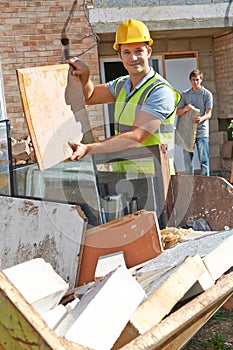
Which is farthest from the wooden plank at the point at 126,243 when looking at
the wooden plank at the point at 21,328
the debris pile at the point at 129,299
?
the wooden plank at the point at 21,328

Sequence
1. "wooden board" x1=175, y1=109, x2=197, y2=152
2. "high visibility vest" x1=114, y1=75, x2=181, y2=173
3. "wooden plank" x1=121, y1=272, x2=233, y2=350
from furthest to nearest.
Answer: "wooden board" x1=175, y1=109, x2=197, y2=152 → "high visibility vest" x1=114, y1=75, x2=181, y2=173 → "wooden plank" x1=121, y1=272, x2=233, y2=350

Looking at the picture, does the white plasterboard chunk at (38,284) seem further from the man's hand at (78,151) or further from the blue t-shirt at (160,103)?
the blue t-shirt at (160,103)

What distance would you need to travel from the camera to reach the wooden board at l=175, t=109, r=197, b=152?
830cm

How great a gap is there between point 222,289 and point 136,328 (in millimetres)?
521

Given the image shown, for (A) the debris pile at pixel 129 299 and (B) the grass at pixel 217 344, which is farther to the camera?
(B) the grass at pixel 217 344

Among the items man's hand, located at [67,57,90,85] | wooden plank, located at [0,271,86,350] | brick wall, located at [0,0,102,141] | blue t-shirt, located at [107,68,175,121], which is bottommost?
wooden plank, located at [0,271,86,350]

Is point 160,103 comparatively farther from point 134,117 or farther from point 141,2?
point 141,2

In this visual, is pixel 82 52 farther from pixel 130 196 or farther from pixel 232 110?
pixel 130 196

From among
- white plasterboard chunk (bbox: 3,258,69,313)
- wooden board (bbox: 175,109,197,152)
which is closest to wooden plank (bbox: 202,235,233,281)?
white plasterboard chunk (bbox: 3,258,69,313)

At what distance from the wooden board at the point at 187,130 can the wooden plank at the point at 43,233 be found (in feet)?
17.5

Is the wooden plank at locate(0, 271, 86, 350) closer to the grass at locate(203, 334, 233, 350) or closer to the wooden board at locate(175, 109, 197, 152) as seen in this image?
the grass at locate(203, 334, 233, 350)

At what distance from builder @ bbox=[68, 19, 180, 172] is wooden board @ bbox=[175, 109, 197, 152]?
4.44 metres

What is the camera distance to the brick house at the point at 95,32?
861 centimetres

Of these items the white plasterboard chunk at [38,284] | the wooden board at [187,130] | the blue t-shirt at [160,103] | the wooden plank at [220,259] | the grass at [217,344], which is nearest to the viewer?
the white plasterboard chunk at [38,284]
